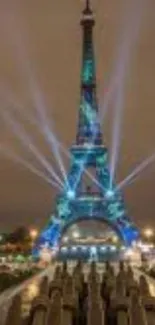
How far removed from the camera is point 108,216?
98938 millimetres

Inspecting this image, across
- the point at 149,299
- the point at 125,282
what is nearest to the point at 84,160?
the point at 125,282

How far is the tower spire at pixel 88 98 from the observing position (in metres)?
99.4

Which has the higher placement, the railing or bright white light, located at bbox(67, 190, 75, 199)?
bright white light, located at bbox(67, 190, 75, 199)

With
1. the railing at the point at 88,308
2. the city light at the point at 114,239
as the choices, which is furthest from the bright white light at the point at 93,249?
the railing at the point at 88,308

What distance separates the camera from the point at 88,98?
101 m

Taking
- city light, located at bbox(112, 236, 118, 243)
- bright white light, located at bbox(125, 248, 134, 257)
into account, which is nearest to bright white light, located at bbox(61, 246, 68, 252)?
city light, located at bbox(112, 236, 118, 243)

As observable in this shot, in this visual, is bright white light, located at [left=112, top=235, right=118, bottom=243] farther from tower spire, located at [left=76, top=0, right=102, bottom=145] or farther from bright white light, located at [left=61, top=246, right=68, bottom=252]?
tower spire, located at [left=76, top=0, right=102, bottom=145]

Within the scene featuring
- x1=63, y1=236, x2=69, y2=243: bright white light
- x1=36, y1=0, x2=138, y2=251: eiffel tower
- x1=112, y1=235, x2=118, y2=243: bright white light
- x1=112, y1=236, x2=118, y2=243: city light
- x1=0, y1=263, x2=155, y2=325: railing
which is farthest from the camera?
x1=63, y1=236, x2=69, y2=243: bright white light

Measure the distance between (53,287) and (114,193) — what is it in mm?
68762

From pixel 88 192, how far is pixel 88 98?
14596 mm

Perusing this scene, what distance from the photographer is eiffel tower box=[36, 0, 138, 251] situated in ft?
316

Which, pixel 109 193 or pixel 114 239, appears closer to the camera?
Answer: pixel 109 193

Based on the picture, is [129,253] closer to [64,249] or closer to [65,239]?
[64,249]

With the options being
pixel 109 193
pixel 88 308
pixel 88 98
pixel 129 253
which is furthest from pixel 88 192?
pixel 88 308
